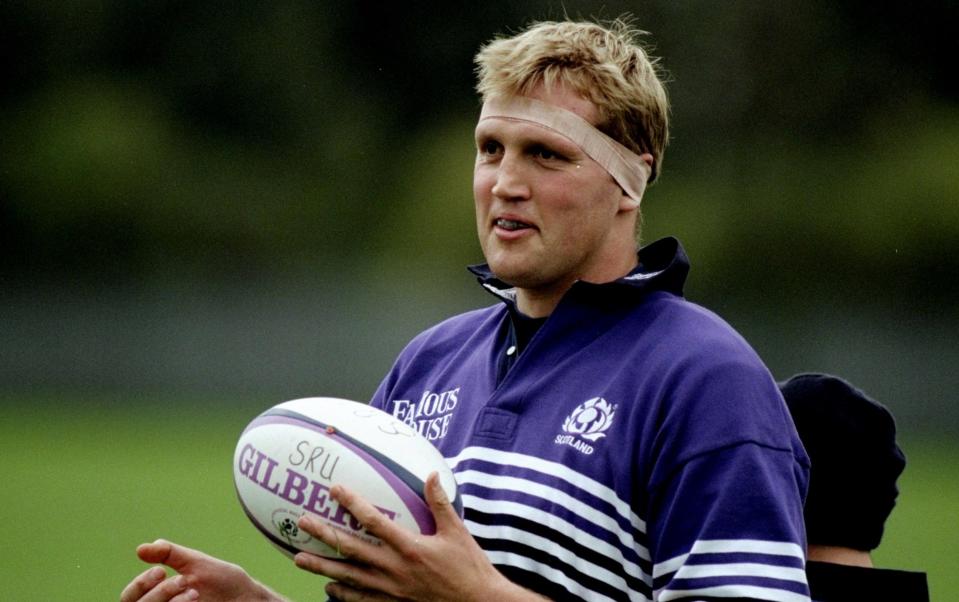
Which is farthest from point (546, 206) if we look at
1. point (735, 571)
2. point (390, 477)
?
point (735, 571)

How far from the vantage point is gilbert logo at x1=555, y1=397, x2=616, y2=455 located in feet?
11.1

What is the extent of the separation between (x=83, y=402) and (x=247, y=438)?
64.9 ft

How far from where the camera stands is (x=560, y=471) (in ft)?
11.1

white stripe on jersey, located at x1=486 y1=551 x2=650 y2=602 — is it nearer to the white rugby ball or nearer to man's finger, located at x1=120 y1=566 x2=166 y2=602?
the white rugby ball

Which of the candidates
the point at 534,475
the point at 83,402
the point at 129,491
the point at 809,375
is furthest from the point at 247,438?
the point at 83,402

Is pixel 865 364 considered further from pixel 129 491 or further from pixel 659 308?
pixel 659 308

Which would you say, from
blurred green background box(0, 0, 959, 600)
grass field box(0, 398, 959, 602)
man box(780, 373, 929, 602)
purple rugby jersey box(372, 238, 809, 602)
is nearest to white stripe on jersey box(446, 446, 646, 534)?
purple rugby jersey box(372, 238, 809, 602)

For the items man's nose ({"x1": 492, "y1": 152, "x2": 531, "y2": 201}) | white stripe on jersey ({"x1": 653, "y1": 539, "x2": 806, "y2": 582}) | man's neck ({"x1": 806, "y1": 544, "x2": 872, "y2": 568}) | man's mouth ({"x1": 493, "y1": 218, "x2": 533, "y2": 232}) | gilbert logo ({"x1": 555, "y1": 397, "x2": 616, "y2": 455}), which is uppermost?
man's nose ({"x1": 492, "y1": 152, "x2": 531, "y2": 201})

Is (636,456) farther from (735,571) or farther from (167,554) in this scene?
(167,554)

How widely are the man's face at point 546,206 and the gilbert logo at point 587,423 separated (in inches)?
16.0

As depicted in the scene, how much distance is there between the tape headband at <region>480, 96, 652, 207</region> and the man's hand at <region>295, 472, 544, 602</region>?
0.99 m

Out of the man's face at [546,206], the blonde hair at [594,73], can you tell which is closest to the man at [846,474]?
the man's face at [546,206]

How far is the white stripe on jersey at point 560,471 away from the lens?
330cm

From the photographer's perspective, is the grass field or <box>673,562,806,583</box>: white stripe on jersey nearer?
<box>673,562,806,583</box>: white stripe on jersey
